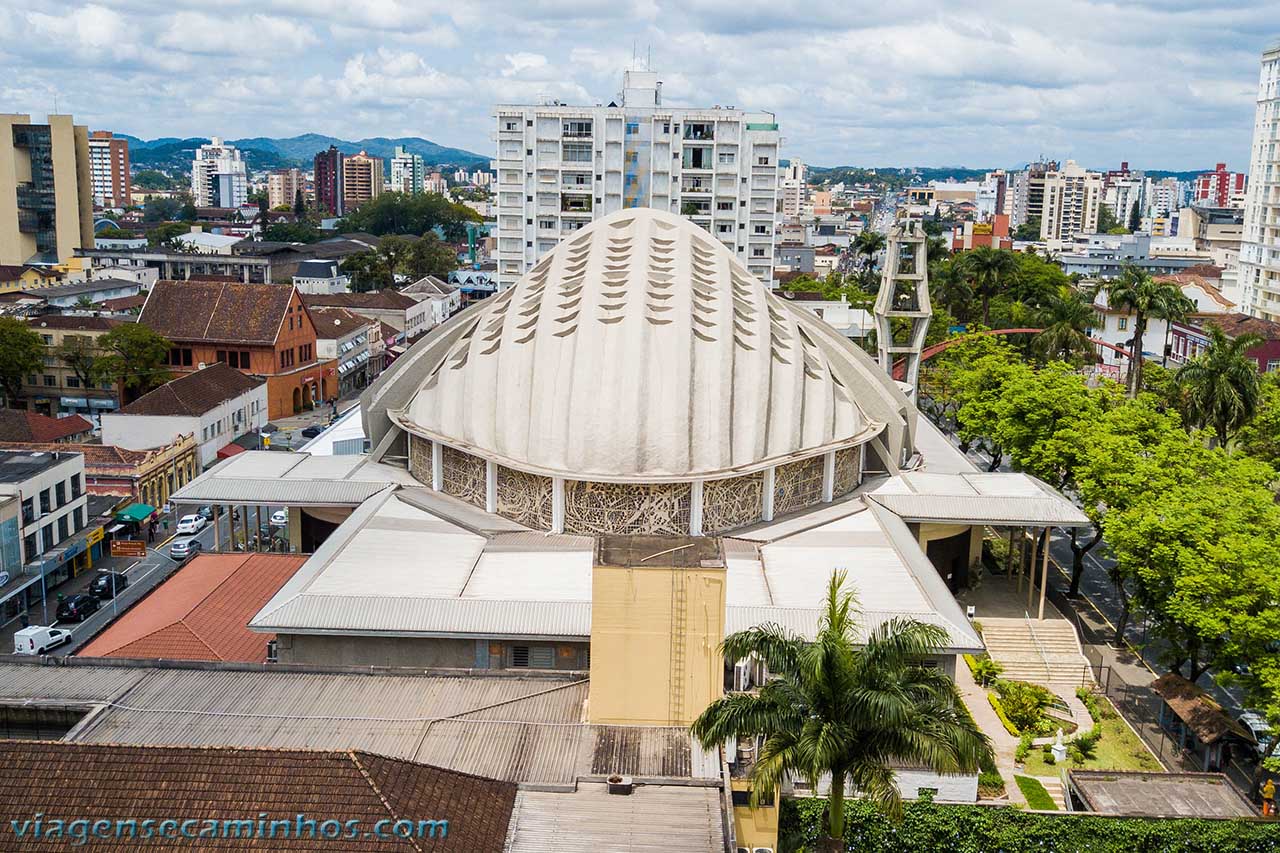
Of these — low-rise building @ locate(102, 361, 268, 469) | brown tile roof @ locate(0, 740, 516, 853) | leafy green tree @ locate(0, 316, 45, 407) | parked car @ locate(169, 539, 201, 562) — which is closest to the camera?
brown tile roof @ locate(0, 740, 516, 853)

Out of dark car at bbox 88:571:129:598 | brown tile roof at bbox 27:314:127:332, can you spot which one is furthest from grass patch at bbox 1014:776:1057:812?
brown tile roof at bbox 27:314:127:332

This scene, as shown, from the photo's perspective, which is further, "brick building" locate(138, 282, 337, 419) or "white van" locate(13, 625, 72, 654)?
"brick building" locate(138, 282, 337, 419)

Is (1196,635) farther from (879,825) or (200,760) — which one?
(200,760)

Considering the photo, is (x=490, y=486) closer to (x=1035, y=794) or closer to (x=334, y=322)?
(x=1035, y=794)

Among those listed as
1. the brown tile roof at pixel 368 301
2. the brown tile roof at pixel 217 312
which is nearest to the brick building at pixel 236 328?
the brown tile roof at pixel 217 312

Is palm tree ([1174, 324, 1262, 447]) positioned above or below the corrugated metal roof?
above

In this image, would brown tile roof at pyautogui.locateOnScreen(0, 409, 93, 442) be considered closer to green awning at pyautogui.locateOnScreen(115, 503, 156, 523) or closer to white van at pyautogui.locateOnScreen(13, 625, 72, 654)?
green awning at pyautogui.locateOnScreen(115, 503, 156, 523)

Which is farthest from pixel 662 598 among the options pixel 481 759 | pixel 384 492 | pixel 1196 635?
pixel 384 492

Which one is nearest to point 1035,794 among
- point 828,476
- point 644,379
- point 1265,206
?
point 828,476
